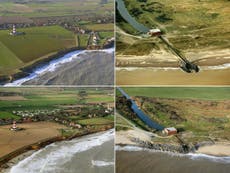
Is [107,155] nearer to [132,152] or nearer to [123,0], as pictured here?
[132,152]

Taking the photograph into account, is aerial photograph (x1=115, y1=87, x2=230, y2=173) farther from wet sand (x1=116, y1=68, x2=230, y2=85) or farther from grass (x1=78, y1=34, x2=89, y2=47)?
grass (x1=78, y1=34, x2=89, y2=47)

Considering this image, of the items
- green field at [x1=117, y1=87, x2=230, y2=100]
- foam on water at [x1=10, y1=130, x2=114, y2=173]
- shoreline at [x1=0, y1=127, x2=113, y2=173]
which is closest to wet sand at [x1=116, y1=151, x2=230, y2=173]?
foam on water at [x1=10, y1=130, x2=114, y2=173]

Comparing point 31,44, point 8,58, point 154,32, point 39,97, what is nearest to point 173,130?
point 154,32

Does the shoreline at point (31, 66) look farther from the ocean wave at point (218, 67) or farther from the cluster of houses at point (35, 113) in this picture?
the ocean wave at point (218, 67)

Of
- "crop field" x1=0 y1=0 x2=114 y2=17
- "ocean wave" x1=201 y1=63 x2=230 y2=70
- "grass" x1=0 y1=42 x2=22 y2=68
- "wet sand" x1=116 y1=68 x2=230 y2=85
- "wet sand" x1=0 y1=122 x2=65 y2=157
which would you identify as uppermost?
"crop field" x1=0 y1=0 x2=114 y2=17

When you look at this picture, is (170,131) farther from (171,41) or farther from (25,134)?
(25,134)

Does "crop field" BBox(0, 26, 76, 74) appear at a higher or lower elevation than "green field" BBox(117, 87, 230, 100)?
higher

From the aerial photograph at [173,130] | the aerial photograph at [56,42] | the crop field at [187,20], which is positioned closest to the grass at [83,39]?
the aerial photograph at [56,42]
